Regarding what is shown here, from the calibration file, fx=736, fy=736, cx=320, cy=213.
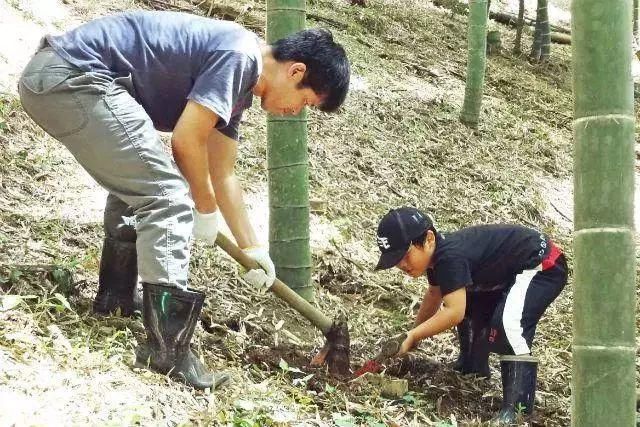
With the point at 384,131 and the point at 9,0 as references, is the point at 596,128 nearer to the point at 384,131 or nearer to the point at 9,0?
the point at 384,131

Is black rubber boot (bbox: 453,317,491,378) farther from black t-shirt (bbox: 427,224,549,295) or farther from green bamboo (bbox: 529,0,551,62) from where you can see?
green bamboo (bbox: 529,0,551,62)

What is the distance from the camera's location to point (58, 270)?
10.4 feet

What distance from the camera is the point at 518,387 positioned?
10.9ft

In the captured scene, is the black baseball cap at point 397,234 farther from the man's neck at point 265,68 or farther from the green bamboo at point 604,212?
the green bamboo at point 604,212

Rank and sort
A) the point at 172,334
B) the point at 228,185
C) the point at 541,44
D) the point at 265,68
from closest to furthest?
the point at 172,334 → the point at 265,68 → the point at 228,185 → the point at 541,44

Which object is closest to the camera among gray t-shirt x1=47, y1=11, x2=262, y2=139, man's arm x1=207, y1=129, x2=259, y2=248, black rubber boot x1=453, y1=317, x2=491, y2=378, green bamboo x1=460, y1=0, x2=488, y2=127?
gray t-shirt x1=47, y1=11, x2=262, y2=139

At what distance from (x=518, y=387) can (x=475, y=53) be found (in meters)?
4.71

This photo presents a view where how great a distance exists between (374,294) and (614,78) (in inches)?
109

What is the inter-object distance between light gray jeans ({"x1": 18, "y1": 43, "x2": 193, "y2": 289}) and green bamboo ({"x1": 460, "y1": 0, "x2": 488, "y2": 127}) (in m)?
5.25

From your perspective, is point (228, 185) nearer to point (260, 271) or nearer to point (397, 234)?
point (260, 271)

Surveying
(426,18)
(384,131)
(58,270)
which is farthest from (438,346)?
(426,18)

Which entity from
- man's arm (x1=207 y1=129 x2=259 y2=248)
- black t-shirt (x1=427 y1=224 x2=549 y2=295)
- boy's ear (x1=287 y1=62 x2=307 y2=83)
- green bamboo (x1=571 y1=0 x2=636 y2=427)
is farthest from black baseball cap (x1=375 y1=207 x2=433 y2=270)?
green bamboo (x1=571 y1=0 x2=636 y2=427)

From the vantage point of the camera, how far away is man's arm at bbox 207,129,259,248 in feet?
10.1

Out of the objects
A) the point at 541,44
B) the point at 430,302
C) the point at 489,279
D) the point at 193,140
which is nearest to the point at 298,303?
the point at 430,302
